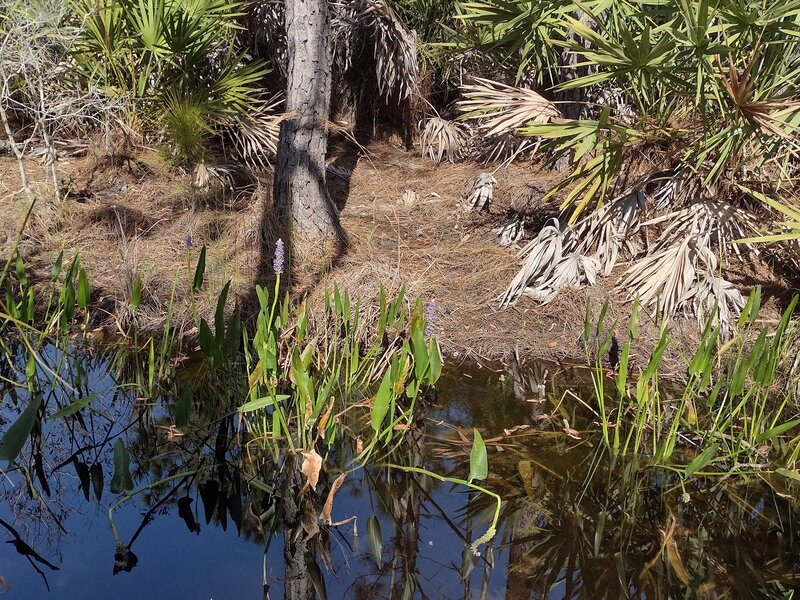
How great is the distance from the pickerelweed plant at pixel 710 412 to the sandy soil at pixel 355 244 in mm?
636

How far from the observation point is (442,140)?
8688 millimetres

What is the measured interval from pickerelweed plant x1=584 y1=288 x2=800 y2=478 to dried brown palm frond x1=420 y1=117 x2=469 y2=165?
172 inches

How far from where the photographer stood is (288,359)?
448 cm

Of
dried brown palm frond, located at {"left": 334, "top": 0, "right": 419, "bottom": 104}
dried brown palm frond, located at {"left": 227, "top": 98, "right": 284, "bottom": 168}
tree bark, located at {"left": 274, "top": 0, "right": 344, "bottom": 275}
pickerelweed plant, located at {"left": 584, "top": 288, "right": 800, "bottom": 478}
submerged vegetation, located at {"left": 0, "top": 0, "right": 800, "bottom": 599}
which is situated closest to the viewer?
submerged vegetation, located at {"left": 0, "top": 0, "right": 800, "bottom": 599}

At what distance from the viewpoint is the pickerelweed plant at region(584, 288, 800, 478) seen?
3744 millimetres

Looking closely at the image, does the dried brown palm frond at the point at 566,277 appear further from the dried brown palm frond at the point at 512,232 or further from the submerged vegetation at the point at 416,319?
the dried brown palm frond at the point at 512,232

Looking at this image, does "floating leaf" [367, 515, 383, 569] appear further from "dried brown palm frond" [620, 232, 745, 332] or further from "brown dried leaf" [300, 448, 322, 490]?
"dried brown palm frond" [620, 232, 745, 332]

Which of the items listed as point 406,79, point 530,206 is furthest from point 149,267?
point 406,79

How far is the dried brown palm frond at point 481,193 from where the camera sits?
7086 mm

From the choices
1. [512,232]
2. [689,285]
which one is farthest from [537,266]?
[689,285]

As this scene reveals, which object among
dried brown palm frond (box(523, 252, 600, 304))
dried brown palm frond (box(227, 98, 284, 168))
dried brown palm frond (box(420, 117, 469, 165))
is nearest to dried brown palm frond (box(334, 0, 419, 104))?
dried brown palm frond (box(420, 117, 469, 165))

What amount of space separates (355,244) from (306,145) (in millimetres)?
858

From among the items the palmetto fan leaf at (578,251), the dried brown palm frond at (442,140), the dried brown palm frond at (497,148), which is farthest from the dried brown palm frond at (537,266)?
the dried brown palm frond at (442,140)

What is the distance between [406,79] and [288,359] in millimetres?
4973
